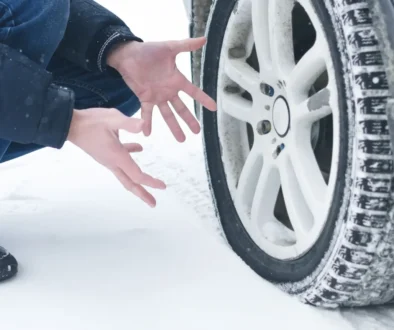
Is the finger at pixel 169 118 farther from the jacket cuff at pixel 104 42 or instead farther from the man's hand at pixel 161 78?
the jacket cuff at pixel 104 42

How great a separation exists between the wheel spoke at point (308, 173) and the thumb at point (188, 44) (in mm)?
304

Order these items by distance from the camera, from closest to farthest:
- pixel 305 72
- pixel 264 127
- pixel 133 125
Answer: pixel 133 125
pixel 305 72
pixel 264 127

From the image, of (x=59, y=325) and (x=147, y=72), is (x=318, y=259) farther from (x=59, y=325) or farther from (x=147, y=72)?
(x=147, y=72)

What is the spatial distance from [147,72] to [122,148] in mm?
382

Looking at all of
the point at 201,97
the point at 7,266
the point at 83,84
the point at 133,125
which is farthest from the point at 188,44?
the point at 7,266

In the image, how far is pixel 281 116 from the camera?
1.27 m

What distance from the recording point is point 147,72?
1438mm

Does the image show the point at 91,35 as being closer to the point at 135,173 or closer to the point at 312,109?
the point at 135,173

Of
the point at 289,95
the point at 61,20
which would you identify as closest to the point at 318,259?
the point at 289,95

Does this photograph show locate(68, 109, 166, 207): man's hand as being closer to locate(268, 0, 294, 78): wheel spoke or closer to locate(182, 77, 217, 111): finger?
locate(182, 77, 217, 111): finger

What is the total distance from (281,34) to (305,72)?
0.47 feet

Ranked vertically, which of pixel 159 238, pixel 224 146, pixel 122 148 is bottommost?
pixel 159 238

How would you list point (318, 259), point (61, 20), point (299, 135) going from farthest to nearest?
1. point (61, 20)
2. point (299, 135)
3. point (318, 259)

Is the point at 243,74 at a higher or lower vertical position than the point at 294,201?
higher
